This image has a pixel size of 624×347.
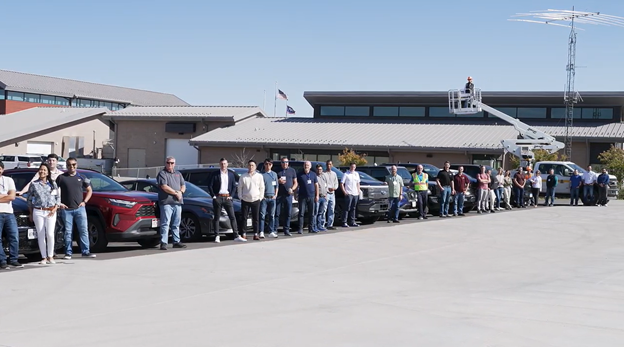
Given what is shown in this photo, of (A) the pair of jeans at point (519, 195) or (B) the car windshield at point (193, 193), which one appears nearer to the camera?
(B) the car windshield at point (193, 193)

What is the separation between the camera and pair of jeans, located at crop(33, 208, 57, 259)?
12.6 metres

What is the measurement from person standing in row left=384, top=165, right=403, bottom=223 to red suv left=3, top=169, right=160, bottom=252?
8656mm

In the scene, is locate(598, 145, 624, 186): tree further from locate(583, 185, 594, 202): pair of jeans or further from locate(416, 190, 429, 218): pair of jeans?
locate(416, 190, 429, 218): pair of jeans

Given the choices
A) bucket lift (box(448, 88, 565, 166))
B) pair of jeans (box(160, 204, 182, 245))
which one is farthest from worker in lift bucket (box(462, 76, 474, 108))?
pair of jeans (box(160, 204, 182, 245))

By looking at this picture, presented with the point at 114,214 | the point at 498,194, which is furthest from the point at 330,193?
the point at 498,194

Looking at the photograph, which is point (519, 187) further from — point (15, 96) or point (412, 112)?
point (15, 96)

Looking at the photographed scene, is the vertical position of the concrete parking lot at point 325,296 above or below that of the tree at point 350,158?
below

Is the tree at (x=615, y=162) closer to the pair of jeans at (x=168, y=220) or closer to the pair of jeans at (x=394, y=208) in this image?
the pair of jeans at (x=394, y=208)

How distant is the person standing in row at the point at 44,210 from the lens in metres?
12.5

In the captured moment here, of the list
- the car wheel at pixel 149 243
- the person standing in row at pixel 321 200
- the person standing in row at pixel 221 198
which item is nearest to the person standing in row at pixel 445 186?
the person standing in row at pixel 321 200

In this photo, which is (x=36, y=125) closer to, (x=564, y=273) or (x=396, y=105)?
(x=396, y=105)

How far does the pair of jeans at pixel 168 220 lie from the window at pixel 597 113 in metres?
40.7

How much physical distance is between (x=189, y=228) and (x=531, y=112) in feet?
130

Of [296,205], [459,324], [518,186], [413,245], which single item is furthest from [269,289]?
[518,186]
